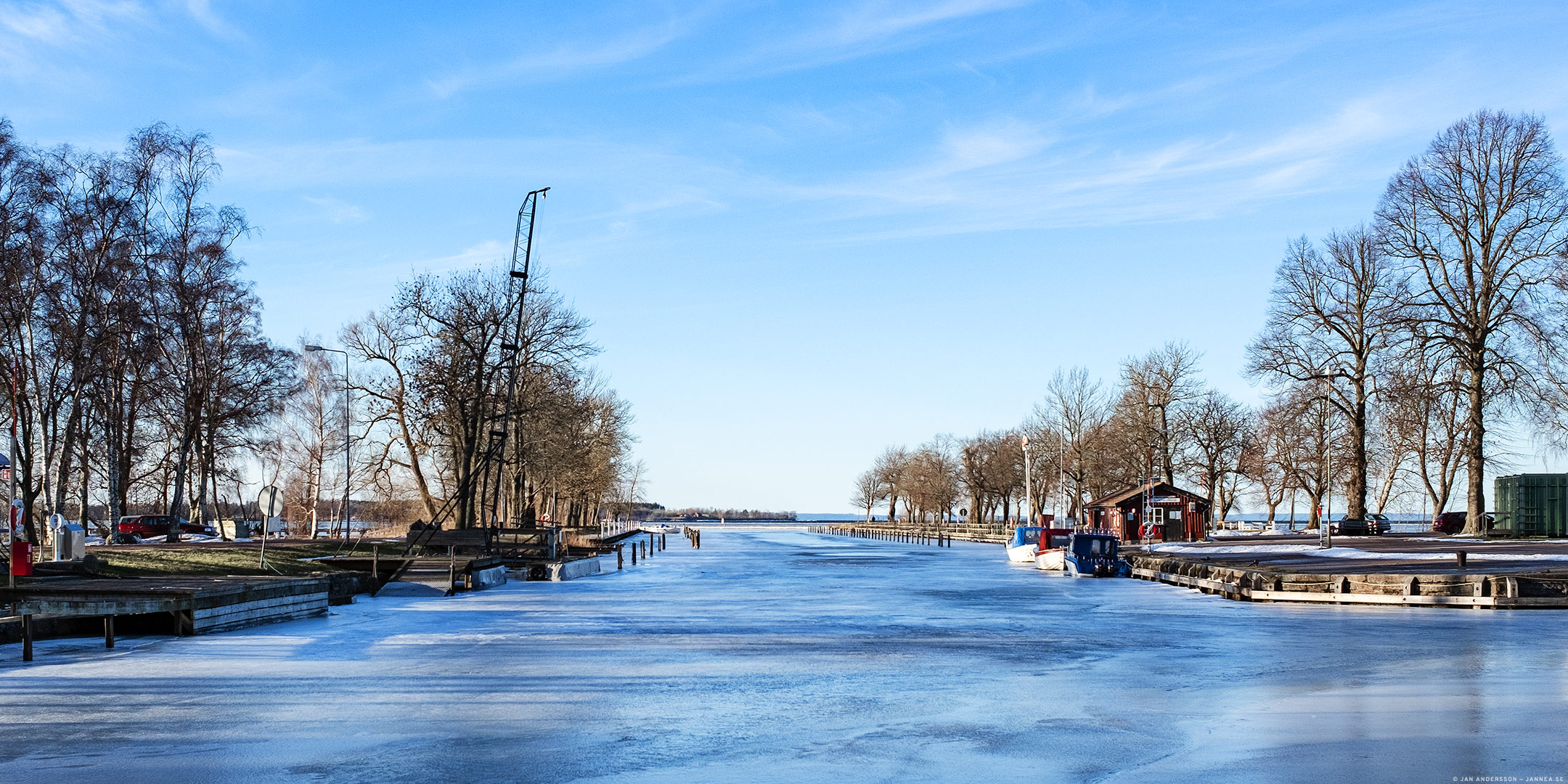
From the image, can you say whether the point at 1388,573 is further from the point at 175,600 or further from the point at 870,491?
the point at 870,491

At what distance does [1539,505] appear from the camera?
5659cm

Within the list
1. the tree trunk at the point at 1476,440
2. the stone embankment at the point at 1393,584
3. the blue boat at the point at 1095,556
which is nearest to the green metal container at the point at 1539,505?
the tree trunk at the point at 1476,440

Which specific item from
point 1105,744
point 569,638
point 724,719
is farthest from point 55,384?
point 1105,744

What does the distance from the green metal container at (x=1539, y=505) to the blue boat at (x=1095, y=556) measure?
67.9 ft

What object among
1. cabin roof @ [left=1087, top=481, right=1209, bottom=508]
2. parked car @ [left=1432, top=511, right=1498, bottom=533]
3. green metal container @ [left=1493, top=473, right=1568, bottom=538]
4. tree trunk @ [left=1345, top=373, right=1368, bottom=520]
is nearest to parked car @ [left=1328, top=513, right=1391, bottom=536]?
tree trunk @ [left=1345, top=373, right=1368, bottom=520]

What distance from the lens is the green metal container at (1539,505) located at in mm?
55750

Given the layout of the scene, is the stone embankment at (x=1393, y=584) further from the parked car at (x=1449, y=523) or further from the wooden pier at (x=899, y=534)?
the wooden pier at (x=899, y=534)

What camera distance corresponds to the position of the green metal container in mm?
55750

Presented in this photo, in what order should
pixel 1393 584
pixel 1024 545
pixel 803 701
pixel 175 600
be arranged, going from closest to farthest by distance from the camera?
pixel 803 701 < pixel 175 600 < pixel 1393 584 < pixel 1024 545

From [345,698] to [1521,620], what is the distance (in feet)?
72.4

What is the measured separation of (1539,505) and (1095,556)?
22.9 metres

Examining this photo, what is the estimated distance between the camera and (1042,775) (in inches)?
405

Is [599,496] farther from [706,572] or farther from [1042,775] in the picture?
[1042,775]

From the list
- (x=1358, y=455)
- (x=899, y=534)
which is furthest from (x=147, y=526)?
(x=899, y=534)
